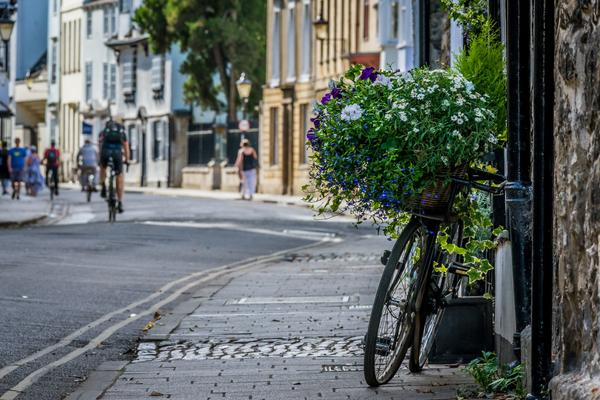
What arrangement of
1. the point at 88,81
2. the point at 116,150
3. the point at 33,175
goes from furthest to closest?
1. the point at 88,81
2. the point at 33,175
3. the point at 116,150

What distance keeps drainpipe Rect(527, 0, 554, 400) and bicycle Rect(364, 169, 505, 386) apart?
1.11 meters

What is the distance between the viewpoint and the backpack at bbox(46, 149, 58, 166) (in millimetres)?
51094

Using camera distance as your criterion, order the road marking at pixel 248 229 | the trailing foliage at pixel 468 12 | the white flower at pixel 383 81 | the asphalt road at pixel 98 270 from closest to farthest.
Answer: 1. the white flower at pixel 383 81
2. the asphalt road at pixel 98 270
3. the trailing foliage at pixel 468 12
4. the road marking at pixel 248 229

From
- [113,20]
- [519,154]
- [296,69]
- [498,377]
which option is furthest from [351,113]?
[113,20]

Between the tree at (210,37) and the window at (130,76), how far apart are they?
15.3 metres

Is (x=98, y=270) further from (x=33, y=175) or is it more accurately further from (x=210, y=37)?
(x=210, y=37)

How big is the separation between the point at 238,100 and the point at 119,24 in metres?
18.1

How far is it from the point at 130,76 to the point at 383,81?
238 feet

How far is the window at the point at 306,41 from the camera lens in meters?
55.8

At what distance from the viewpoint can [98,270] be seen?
17234mm

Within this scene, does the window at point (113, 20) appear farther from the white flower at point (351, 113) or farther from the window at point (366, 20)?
the white flower at point (351, 113)

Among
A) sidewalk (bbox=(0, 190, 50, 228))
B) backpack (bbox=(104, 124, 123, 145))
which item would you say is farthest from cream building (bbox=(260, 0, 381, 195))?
backpack (bbox=(104, 124, 123, 145))

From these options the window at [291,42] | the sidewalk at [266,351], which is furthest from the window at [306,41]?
the sidewalk at [266,351]

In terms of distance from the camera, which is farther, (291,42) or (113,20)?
(113,20)
